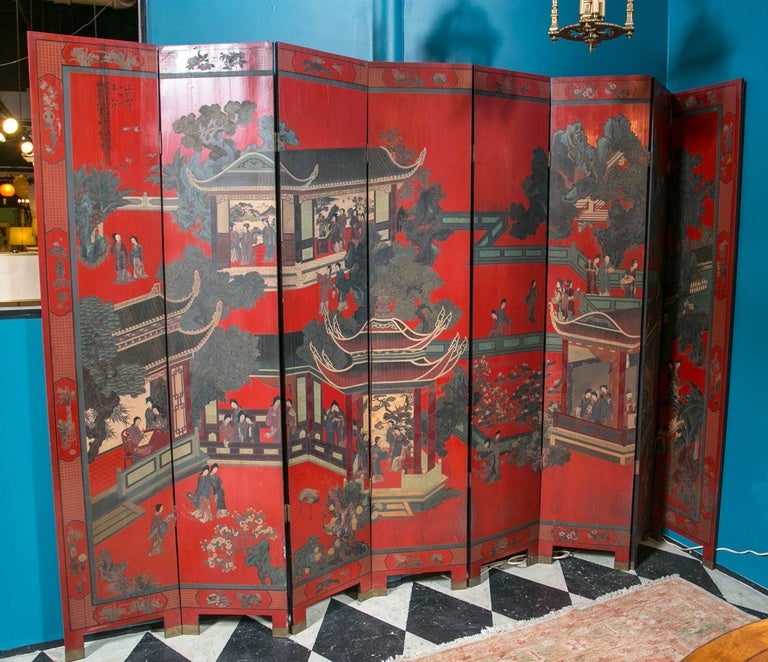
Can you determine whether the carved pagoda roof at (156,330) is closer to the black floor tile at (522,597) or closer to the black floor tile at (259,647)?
the black floor tile at (259,647)

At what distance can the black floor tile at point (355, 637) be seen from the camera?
2871 mm

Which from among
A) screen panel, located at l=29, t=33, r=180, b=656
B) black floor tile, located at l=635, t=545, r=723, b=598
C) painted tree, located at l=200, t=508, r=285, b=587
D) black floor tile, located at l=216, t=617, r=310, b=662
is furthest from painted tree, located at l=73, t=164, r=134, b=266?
black floor tile, located at l=635, t=545, r=723, b=598

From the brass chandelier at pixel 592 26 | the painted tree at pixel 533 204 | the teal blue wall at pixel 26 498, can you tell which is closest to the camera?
the brass chandelier at pixel 592 26

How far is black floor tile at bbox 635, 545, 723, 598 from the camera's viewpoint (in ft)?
11.3

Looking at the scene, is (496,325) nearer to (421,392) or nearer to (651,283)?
(421,392)

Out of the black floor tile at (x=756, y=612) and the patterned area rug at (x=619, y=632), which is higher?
the patterned area rug at (x=619, y=632)

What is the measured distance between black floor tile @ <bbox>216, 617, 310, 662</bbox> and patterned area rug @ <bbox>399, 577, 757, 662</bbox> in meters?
0.51

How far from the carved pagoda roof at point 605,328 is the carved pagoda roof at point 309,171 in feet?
3.42

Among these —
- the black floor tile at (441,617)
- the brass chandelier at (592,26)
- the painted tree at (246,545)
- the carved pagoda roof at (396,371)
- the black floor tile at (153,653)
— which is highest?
the brass chandelier at (592,26)

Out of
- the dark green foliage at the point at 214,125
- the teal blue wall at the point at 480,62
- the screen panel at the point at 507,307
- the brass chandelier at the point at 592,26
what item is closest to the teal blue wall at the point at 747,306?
the teal blue wall at the point at 480,62

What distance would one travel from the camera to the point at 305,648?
2906mm

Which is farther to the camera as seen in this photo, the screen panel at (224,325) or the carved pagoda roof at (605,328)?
the carved pagoda roof at (605,328)

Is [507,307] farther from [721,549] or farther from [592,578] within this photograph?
[721,549]

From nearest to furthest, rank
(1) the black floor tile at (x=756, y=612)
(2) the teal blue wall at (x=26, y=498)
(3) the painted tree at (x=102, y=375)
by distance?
(3) the painted tree at (x=102, y=375) < (2) the teal blue wall at (x=26, y=498) < (1) the black floor tile at (x=756, y=612)
